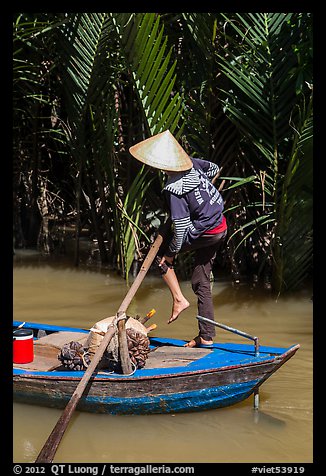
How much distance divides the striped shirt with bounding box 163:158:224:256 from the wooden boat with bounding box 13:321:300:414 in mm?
735

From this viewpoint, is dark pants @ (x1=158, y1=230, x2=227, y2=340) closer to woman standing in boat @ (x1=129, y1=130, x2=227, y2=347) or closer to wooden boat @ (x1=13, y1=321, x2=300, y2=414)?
woman standing in boat @ (x1=129, y1=130, x2=227, y2=347)

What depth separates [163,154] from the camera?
5203mm

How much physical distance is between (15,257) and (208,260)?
4321 mm

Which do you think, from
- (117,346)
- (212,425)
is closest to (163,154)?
(117,346)

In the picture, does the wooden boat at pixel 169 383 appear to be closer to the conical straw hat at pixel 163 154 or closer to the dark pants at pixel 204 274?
the dark pants at pixel 204 274

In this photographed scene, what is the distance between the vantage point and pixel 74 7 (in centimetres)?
754

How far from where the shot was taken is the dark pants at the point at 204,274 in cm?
535

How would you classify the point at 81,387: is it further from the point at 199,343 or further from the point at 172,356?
the point at 199,343

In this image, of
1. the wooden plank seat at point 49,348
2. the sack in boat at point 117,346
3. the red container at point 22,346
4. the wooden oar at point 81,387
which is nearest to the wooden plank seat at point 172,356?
the sack in boat at point 117,346

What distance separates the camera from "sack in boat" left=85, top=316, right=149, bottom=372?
496 cm

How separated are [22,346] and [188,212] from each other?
4.52ft

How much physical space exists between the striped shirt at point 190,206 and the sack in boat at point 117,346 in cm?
58
